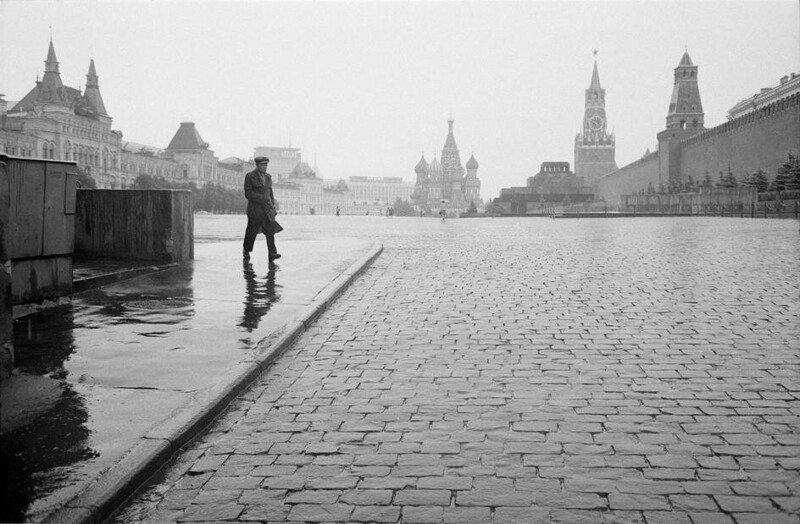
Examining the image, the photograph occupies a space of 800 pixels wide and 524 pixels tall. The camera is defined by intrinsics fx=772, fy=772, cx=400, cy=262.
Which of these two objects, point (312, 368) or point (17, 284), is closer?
point (312, 368)

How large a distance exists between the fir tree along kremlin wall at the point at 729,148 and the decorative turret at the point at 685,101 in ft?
11.8

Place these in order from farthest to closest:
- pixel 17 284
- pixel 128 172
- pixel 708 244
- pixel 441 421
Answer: pixel 128 172 → pixel 708 244 → pixel 17 284 → pixel 441 421

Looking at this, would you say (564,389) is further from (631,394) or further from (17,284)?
(17,284)

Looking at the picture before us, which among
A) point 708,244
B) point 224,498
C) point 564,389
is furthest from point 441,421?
point 708,244

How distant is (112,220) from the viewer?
11.1m

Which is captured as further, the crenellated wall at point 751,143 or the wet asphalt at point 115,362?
the crenellated wall at point 751,143

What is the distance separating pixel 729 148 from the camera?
64438mm

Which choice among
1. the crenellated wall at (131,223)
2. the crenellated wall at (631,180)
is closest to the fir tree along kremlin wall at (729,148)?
the crenellated wall at (631,180)

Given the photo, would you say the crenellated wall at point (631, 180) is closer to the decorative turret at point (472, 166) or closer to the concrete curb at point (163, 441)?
the decorative turret at point (472, 166)

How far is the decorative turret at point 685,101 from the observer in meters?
91.0

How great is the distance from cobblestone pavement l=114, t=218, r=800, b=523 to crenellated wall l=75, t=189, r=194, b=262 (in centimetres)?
451

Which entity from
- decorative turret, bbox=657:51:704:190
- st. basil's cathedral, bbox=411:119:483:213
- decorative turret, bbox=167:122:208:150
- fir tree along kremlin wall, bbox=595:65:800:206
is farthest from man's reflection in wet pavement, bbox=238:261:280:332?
st. basil's cathedral, bbox=411:119:483:213

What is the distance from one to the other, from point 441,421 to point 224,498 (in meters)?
1.31

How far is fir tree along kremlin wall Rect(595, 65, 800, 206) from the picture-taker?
174ft
